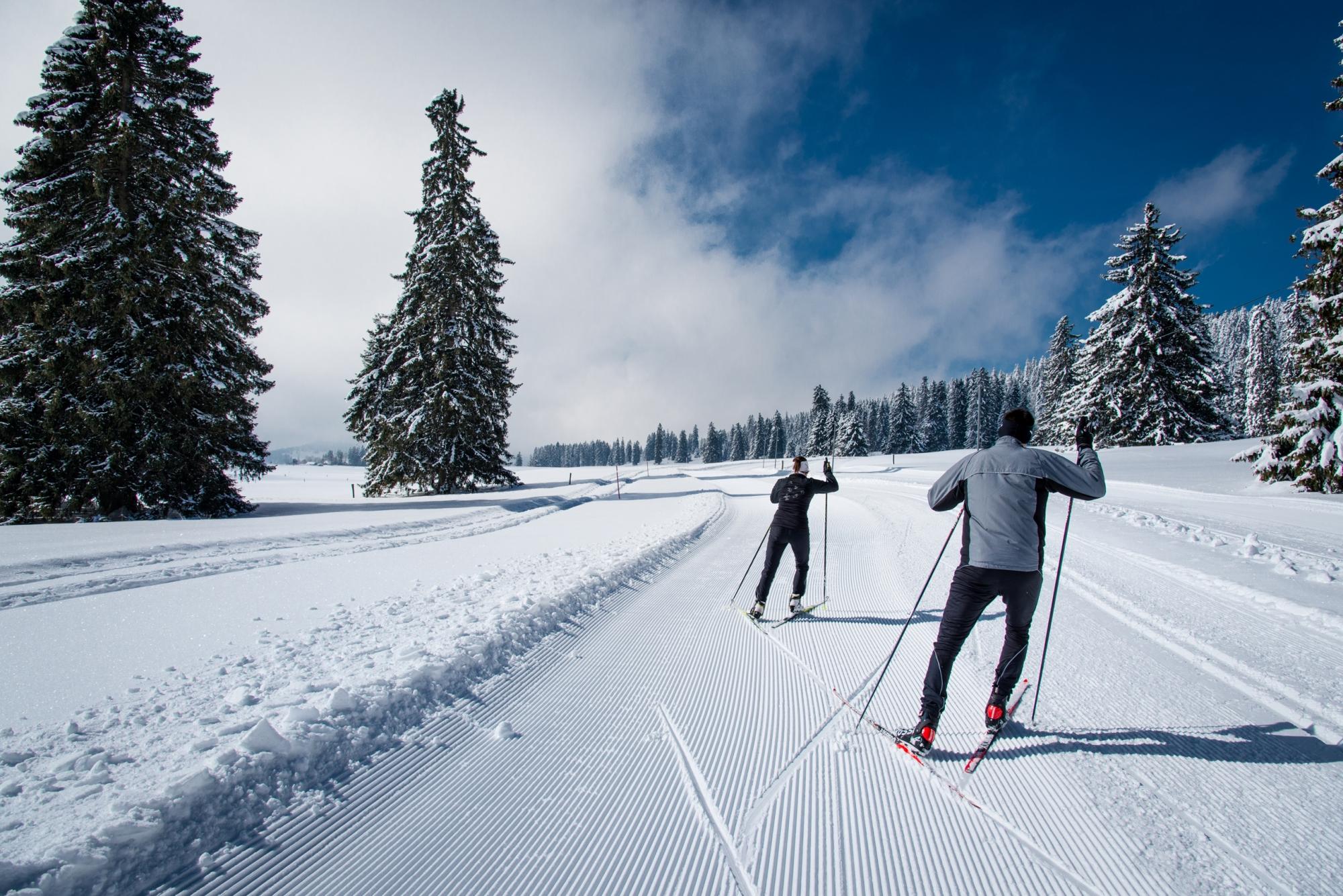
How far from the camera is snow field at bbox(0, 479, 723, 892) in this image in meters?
2.37

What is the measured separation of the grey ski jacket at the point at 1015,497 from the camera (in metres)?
3.29

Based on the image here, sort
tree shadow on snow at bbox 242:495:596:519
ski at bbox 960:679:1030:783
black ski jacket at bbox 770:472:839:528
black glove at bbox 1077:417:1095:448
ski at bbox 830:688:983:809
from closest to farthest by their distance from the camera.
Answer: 1. ski at bbox 830:688:983:809
2. ski at bbox 960:679:1030:783
3. black glove at bbox 1077:417:1095:448
4. black ski jacket at bbox 770:472:839:528
5. tree shadow on snow at bbox 242:495:596:519

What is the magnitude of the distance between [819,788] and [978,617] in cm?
150

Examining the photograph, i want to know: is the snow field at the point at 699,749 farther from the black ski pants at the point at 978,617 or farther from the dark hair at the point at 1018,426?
the dark hair at the point at 1018,426

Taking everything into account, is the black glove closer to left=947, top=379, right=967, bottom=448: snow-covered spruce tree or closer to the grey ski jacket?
the grey ski jacket

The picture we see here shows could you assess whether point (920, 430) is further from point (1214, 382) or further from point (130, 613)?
point (130, 613)

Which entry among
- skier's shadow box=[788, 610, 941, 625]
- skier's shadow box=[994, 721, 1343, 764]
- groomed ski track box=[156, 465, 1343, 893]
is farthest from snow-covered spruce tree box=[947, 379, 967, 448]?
skier's shadow box=[994, 721, 1343, 764]

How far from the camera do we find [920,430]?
244 ft

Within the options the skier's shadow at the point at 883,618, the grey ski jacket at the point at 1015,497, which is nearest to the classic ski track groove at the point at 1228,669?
the skier's shadow at the point at 883,618

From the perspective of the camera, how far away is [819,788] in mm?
2873

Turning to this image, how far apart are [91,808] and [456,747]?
65.5 inches

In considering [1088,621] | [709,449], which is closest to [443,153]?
[1088,621]

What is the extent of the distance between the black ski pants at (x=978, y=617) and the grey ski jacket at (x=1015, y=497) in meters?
0.08

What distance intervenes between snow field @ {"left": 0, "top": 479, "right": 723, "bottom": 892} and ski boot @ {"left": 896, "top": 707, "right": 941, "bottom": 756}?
3308mm
